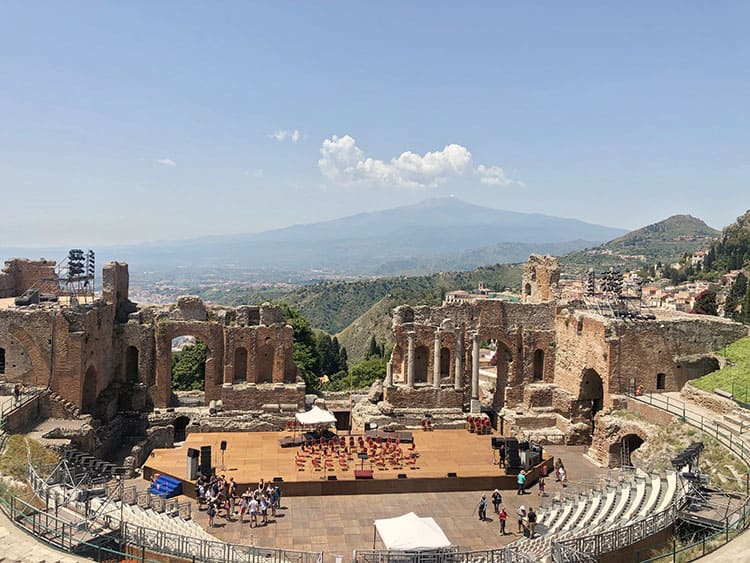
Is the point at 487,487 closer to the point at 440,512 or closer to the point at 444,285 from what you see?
the point at 440,512

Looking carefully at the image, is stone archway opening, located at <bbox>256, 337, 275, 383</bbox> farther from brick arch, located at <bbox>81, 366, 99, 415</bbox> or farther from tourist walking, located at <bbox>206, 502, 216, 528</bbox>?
tourist walking, located at <bbox>206, 502, 216, 528</bbox>

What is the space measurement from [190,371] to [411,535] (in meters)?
38.7

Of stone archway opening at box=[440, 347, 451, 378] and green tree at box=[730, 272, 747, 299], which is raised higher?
green tree at box=[730, 272, 747, 299]

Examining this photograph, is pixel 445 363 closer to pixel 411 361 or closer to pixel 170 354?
pixel 411 361

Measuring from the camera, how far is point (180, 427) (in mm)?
39344

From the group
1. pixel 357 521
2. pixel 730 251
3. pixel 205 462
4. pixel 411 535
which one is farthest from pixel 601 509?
pixel 730 251

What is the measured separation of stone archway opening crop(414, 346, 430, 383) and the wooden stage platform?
8.09 m

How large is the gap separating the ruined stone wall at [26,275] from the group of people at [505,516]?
33039 mm

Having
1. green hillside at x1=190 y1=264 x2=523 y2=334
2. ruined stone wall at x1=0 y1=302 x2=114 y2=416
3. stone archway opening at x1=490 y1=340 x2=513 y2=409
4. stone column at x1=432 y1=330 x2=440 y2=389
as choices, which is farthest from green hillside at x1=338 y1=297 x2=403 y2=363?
ruined stone wall at x1=0 y1=302 x2=114 y2=416

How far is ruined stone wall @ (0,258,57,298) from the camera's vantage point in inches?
1726

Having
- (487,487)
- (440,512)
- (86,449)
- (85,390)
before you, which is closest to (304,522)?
(440,512)

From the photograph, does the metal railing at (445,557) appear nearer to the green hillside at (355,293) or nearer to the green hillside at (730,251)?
the green hillside at (730,251)

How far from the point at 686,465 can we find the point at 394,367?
67.9ft

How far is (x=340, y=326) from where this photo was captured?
159m
